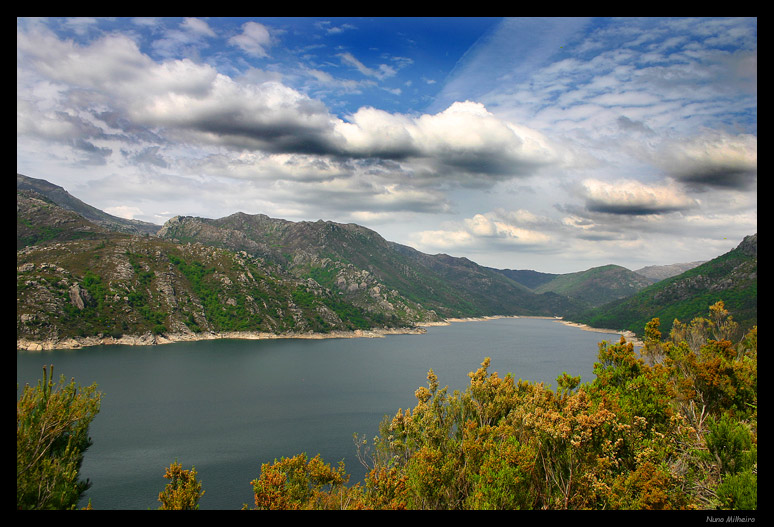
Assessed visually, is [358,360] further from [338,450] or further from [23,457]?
[23,457]

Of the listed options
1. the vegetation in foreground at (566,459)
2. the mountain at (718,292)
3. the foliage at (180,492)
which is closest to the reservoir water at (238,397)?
the vegetation in foreground at (566,459)

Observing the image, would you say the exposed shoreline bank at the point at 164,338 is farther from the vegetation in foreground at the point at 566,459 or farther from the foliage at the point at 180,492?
the foliage at the point at 180,492

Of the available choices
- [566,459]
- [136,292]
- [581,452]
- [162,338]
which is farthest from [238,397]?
[136,292]

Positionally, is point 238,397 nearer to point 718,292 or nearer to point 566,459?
point 566,459

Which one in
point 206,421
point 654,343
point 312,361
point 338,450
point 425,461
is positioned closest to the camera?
point 425,461

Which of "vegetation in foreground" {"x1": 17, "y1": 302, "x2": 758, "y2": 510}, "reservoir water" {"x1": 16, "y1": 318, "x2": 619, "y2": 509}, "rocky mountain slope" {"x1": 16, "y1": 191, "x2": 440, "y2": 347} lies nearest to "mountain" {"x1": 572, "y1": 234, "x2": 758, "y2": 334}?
"reservoir water" {"x1": 16, "y1": 318, "x2": 619, "y2": 509}

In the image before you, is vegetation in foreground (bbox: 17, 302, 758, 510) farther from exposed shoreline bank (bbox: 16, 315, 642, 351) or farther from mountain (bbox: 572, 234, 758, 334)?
mountain (bbox: 572, 234, 758, 334)
